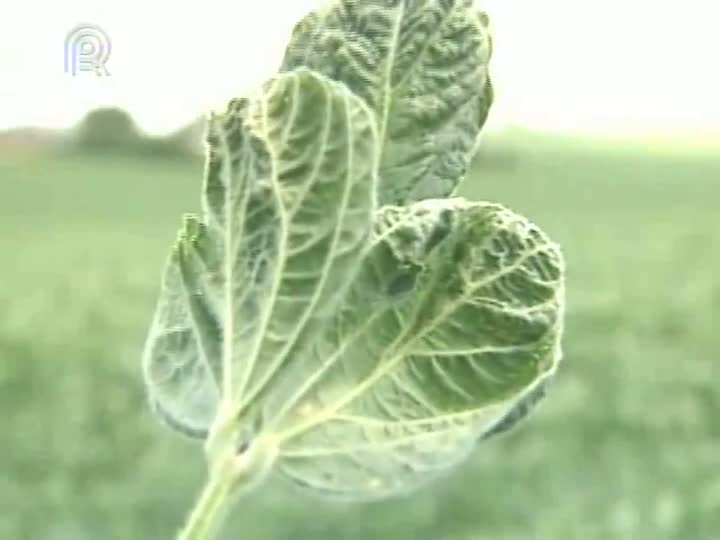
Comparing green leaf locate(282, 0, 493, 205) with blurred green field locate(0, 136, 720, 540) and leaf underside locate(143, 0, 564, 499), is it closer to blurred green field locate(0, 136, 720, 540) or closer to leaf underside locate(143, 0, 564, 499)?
leaf underside locate(143, 0, 564, 499)

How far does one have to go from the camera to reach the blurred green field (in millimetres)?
958

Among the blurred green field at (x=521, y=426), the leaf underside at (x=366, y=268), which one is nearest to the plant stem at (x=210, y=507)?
the leaf underside at (x=366, y=268)

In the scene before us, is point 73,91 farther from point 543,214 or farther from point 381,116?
point 381,116

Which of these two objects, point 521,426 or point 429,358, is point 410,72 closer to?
point 429,358

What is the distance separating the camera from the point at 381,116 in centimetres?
23

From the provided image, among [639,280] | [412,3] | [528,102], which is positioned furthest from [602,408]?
[412,3]

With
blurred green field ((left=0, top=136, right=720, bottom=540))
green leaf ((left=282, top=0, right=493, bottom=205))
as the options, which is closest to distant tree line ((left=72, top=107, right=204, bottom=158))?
blurred green field ((left=0, top=136, right=720, bottom=540))

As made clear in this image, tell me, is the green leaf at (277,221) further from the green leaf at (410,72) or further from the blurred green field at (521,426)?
the blurred green field at (521,426)

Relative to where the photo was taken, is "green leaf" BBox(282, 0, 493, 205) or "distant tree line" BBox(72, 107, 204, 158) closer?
"green leaf" BBox(282, 0, 493, 205)

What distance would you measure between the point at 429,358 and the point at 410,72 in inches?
2.3

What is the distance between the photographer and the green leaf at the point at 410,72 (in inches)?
8.9

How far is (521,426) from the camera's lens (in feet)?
2.87

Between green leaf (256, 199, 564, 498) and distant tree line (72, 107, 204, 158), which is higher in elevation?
green leaf (256, 199, 564, 498)

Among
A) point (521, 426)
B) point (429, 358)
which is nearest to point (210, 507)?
point (429, 358)
